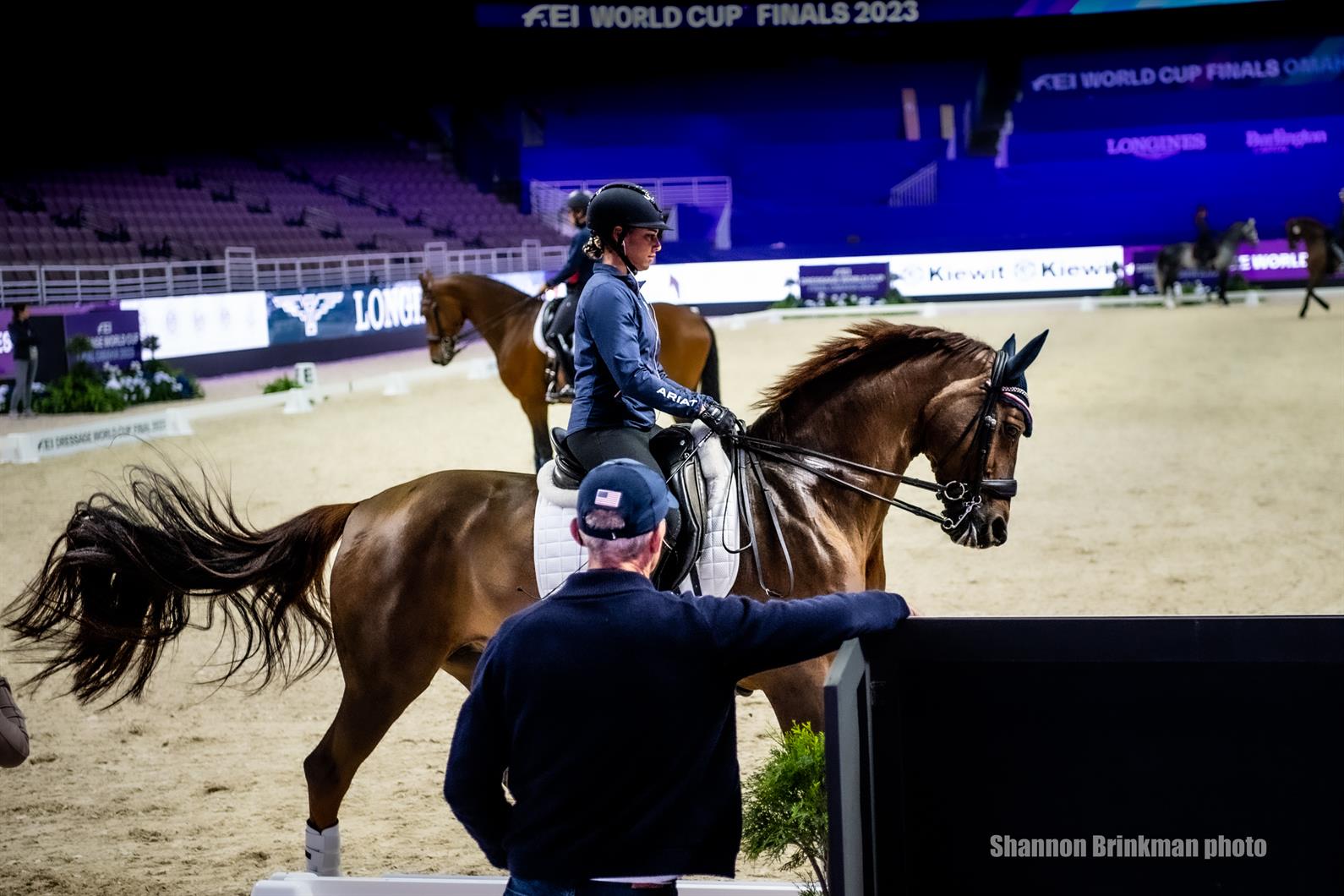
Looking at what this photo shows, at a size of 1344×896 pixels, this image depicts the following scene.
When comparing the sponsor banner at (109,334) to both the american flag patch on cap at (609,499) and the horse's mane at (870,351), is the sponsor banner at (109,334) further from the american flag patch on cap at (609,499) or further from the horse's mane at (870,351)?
the american flag patch on cap at (609,499)

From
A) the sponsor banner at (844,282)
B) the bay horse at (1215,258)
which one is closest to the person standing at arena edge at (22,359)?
the sponsor banner at (844,282)

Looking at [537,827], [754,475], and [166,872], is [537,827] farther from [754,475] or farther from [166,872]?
[166,872]

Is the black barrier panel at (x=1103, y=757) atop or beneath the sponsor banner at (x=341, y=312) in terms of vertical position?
beneath

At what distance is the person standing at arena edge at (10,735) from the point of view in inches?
128

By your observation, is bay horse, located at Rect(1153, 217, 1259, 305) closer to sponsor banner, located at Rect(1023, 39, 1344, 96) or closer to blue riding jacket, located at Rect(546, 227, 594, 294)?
sponsor banner, located at Rect(1023, 39, 1344, 96)

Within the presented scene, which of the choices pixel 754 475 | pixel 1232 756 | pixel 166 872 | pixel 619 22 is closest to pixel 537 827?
pixel 1232 756

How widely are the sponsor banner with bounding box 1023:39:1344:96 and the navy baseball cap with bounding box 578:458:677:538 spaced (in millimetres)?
36729

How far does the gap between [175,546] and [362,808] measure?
4.31 feet

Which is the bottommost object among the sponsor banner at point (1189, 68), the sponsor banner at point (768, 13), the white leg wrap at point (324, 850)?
the white leg wrap at point (324, 850)

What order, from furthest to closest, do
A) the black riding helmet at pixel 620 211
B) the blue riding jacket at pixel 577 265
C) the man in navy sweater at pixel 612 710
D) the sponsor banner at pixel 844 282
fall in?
the sponsor banner at pixel 844 282 → the blue riding jacket at pixel 577 265 → the black riding helmet at pixel 620 211 → the man in navy sweater at pixel 612 710

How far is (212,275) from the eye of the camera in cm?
2066

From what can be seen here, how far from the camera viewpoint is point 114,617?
385cm

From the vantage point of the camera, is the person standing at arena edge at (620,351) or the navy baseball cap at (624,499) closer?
the navy baseball cap at (624,499)

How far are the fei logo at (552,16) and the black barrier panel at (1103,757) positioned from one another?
35158 millimetres
